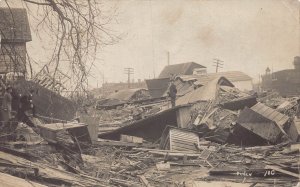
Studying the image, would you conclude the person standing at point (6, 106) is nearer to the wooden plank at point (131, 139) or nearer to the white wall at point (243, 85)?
the wooden plank at point (131, 139)

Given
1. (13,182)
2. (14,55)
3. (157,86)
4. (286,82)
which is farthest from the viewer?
(157,86)

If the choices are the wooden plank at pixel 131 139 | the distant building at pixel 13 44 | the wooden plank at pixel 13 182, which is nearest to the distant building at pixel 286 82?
the wooden plank at pixel 131 139

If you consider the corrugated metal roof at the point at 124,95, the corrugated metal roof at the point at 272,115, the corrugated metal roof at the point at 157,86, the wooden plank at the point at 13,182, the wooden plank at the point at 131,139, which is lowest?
the wooden plank at the point at 131,139

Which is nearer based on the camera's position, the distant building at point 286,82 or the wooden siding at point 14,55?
the wooden siding at point 14,55

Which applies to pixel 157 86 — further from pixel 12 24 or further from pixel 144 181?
pixel 12 24

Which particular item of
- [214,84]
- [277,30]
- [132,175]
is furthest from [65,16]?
[214,84]

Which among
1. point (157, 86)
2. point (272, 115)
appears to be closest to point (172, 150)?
point (272, 115)

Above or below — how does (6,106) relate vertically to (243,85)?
below

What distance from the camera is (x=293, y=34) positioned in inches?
390

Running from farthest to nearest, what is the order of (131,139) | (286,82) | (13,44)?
1. (286,82)
2. (131,139)
3. (13,44)

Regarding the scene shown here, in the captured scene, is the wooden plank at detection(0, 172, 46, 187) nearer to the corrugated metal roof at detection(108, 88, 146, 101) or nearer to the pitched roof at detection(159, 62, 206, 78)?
the corrugated metal roof at detection(108, 88, 146, 101)

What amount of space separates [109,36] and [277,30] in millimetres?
4996

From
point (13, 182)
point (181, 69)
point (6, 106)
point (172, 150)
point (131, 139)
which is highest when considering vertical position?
point (181, 69)

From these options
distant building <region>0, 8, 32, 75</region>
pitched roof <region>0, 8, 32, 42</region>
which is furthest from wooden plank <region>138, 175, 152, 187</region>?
pitched roof <region>0, 8, 32, 42</region>
